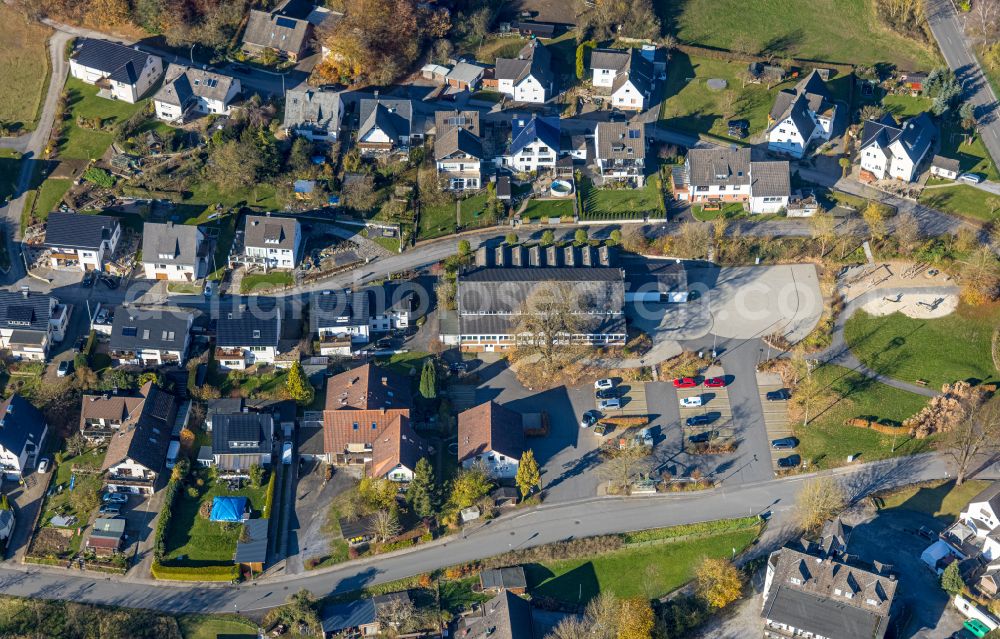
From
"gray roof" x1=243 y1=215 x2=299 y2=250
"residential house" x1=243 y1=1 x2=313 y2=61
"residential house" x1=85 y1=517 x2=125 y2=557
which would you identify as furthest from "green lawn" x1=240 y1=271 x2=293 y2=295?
"residential house" x1=243 y1=1 x2=313 y2=61

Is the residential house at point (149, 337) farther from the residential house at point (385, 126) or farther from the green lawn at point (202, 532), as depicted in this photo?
the residential house at point (385, 126)

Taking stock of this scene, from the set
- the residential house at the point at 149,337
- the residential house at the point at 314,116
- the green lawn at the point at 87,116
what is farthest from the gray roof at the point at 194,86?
the residential house at the point at 149,337

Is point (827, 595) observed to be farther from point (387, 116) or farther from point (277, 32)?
point (277, 32)

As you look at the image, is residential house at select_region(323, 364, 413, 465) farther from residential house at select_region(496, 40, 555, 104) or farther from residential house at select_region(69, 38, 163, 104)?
residential house at select_region(69, 38, 163, 104)

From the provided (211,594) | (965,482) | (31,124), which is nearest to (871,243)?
(965,482)

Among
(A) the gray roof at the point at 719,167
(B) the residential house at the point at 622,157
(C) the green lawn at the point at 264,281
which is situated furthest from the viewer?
(B) the residential house at the point at 622,157
